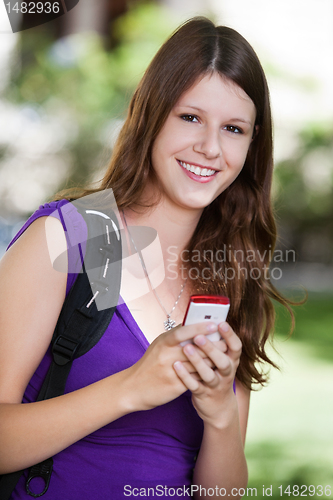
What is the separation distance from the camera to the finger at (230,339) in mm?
1277

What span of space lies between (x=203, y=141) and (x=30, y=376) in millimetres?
963

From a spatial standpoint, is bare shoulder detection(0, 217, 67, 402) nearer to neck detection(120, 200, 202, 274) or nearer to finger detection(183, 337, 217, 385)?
finger detection(183, 337, 217, 385)

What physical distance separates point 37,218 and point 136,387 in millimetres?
589

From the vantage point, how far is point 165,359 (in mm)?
1269

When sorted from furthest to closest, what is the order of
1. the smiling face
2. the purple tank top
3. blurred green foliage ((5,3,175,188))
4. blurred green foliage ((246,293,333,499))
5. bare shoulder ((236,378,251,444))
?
blurred green foliage ((5,3,175,188))
blurred green foliage ((246,293,333,499))
bare shoulder ((236,378,251,444))
the smiling face
the purple tank top

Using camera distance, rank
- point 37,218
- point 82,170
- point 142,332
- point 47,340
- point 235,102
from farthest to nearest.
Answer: point 82,170 < point 235,102 < point 142,332 < point 37,218 < point 47,340

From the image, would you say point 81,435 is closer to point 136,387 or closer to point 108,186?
point 136,387

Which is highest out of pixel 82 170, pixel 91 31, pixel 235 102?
pixel 91 31

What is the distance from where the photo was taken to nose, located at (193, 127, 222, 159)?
1.77 meters

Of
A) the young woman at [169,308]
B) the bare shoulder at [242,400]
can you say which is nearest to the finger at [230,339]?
the young woman at [169,308]

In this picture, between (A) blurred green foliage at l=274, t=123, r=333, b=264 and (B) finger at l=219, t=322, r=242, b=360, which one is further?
(A) blurred green foliage at l=274, t=123, r=333, b=264

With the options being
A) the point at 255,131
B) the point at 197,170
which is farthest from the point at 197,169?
the point at 255,131

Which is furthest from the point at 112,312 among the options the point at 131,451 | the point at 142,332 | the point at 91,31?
the point at 91,31

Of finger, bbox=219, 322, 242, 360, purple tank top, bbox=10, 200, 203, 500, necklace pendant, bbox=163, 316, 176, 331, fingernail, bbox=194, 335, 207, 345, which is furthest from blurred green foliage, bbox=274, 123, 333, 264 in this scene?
fingernail, bbox=194, 335, 207, 345
